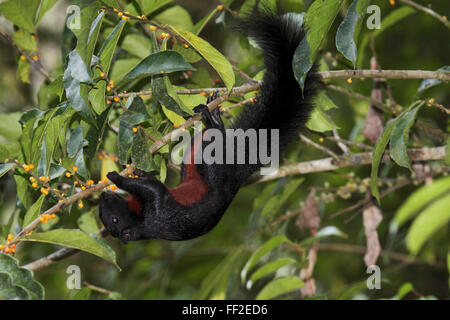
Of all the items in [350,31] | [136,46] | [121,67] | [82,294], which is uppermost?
[136,46]

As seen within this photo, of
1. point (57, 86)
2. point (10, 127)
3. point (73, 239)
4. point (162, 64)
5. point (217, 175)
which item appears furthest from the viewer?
point (10, 127)

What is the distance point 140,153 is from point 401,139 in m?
1.03

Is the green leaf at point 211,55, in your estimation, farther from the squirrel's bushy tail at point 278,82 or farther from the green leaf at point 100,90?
the squirrel's bushy tail at point 278,82

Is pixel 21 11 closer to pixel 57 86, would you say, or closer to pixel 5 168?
pixel 57 86

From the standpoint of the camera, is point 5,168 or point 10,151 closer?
point 5,168

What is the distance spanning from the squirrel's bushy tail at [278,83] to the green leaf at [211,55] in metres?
0.42

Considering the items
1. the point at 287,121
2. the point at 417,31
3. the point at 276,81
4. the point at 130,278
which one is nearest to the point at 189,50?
the point at 276,81

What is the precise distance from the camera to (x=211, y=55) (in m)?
2.14

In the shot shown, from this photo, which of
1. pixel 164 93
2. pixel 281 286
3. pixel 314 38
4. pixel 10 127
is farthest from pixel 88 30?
pixel 281 286

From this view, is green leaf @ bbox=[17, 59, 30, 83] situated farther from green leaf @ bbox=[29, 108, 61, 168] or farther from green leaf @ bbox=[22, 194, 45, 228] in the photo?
green leaf @ bbox=[22, 194, 45, 228]

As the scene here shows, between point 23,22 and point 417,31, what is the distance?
12.7ft

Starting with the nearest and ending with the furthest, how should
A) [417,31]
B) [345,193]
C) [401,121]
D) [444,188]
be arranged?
[444,188] < [401,121] < [345,193] < [417,31]
